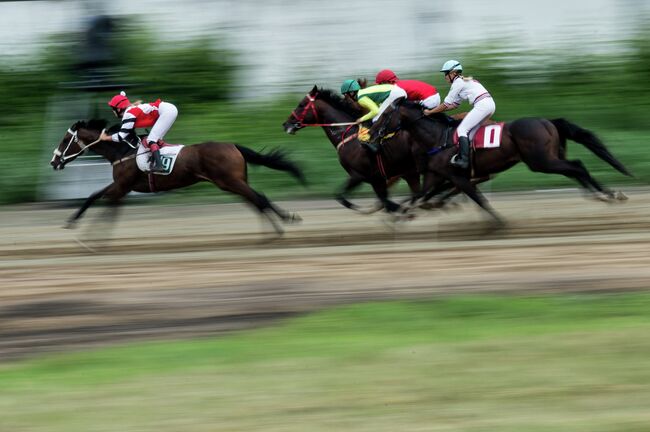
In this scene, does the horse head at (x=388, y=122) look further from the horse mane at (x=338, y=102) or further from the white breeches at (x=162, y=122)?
the white breeches at (x=162, y=122)

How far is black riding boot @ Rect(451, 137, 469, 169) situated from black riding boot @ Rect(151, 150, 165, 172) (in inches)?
139

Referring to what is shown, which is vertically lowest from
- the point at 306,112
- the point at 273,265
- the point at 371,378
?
the point at 273,265

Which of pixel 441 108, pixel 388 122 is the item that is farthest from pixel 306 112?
pixel 441 108

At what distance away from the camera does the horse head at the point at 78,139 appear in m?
13.9

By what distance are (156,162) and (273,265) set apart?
9.37 feet

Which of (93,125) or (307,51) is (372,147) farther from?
(307,51)

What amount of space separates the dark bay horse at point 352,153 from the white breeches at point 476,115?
1113mm

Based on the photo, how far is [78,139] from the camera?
1396 centimetres

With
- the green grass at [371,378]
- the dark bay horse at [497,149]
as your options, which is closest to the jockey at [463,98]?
the dark bay horse at [497,149]

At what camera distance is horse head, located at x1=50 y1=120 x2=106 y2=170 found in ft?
45.6

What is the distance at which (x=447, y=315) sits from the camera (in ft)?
27.8

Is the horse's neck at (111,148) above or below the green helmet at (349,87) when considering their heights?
below

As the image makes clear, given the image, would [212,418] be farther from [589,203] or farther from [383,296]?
[589,203]

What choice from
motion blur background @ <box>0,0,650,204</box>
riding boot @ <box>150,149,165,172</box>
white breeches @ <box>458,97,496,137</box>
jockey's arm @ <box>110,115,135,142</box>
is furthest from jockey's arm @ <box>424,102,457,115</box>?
motion blur background @ <box>0,0,650,204</box>
